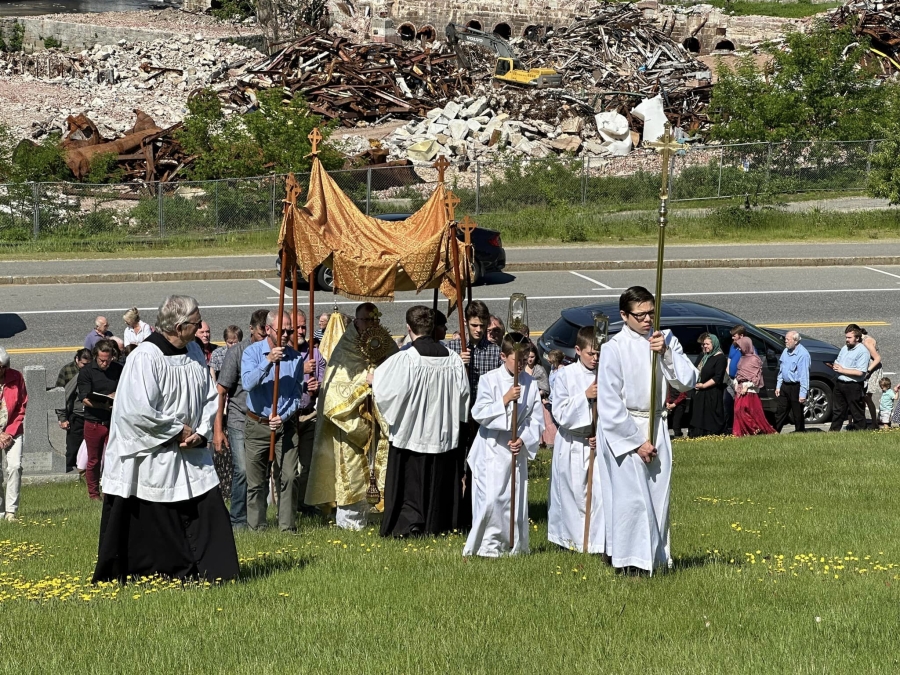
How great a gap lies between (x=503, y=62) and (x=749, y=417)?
30.2 m

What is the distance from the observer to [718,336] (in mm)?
17797

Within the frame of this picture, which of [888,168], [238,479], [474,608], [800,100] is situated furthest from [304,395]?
[800,100]

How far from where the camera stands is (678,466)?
1467cm

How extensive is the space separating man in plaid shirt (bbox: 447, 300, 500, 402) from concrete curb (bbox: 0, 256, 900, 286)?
16286mm

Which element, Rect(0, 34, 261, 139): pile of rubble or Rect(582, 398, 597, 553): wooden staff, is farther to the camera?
Rect(0, 34, 261, 139): pile of rubble

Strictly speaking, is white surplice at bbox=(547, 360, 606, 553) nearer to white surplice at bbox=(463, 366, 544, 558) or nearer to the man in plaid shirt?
white surplice at bbox=(463, 366, 544, 558)

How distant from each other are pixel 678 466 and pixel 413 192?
60.0 feet

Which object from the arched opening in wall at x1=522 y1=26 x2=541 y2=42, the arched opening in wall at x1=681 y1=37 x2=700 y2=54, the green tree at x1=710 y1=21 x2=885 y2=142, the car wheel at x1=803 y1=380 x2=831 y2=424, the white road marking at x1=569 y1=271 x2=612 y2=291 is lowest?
the car wheel at x1=803 y1=380 x2=831 y2=424

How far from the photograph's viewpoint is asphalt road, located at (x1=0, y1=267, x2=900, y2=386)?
22.5 meters

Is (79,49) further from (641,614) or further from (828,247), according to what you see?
(641,614)

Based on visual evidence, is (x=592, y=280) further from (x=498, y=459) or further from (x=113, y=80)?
(x=113, y=80)

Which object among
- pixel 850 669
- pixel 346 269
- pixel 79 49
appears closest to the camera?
pixel 850 669

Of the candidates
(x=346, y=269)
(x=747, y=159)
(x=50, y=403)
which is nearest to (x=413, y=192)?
(x=747, y=159)

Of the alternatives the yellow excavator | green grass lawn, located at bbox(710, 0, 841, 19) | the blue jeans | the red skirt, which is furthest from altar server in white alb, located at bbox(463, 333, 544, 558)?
green grass lawn, located at bbox(710, 0, 841, 19)
